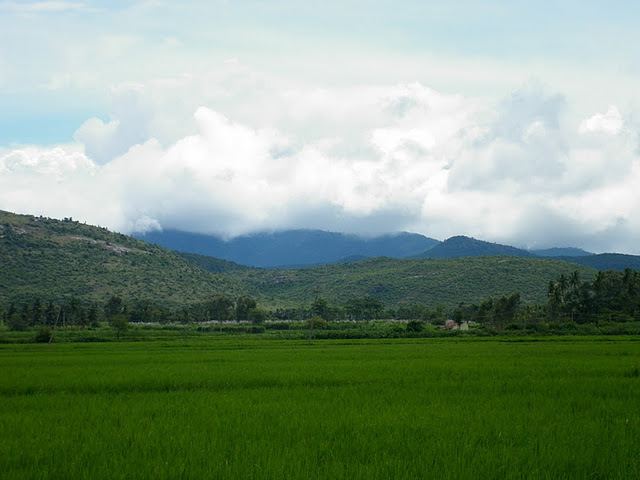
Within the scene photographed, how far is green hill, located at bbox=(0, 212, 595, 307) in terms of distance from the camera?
135875 mm

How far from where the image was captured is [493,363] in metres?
30.6

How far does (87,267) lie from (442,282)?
93.8 meters

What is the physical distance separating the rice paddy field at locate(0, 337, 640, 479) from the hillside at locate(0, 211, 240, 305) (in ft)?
378

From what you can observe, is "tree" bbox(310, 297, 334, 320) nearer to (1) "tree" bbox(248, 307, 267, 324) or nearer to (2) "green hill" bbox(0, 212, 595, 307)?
(1) "tree" bbox(248, 307, 267, 324)

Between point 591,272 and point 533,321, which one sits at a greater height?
point 591,272

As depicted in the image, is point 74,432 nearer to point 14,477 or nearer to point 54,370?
point 14,477

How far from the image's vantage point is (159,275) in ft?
513

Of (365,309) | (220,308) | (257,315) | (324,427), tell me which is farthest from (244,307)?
(324,427)

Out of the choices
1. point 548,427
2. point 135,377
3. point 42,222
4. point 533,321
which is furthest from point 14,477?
point 42,222

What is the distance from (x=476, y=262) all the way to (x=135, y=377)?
531 feet

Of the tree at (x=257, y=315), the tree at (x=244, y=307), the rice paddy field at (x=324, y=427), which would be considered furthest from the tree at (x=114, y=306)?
the rice paddy field at (x=324, y=427)

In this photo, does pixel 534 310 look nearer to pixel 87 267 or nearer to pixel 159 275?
pixel 159 275

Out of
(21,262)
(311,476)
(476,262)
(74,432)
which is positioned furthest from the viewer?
(476,262)

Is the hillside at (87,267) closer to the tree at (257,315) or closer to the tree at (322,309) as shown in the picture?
the tree at (257,315)
